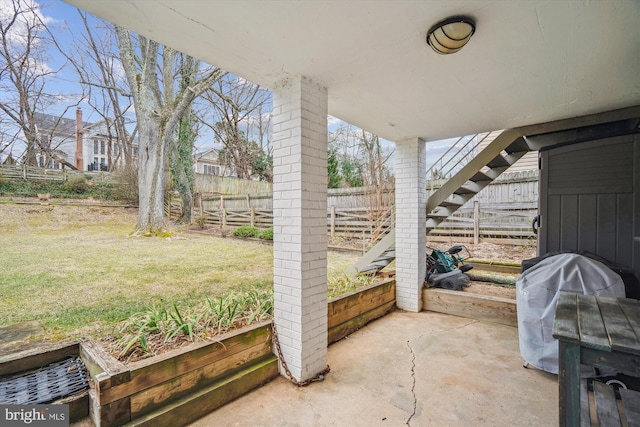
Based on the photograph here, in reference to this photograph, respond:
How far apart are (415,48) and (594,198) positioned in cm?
251

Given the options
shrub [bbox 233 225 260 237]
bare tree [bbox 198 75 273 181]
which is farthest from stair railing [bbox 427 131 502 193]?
bare tree [bbox 198 75 273 181]

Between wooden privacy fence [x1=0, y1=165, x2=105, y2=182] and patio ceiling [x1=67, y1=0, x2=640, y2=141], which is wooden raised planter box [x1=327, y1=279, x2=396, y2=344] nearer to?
patio ceiling [x1=67, y1=0, x2=640, y2=141]

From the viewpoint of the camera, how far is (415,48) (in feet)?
→ 5.87

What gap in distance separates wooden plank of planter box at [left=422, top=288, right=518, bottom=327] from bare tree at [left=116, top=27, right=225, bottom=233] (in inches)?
258

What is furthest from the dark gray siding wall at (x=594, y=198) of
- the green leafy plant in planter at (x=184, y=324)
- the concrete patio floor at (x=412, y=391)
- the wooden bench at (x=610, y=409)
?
the green leafy plant in planter at (x=184, y=324)

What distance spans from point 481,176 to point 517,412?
2.97m

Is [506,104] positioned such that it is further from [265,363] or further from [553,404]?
[265,363]

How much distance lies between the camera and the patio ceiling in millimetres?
1425

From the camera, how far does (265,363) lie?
2.17 m

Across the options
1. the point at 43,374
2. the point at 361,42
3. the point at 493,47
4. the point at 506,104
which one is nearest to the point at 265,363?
the point at 43,374

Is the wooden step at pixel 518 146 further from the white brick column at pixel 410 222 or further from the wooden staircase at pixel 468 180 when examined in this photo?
the white brick column at pixel 410 222

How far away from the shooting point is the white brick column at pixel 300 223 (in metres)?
2.13

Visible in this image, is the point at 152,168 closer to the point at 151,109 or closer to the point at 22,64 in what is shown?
the point at 151,109

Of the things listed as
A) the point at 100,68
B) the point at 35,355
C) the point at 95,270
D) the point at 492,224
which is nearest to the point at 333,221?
the point at 492,224
